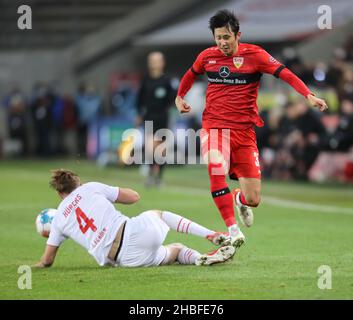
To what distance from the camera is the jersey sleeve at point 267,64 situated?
10164 millimetres

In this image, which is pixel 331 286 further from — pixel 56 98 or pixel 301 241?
pixel 56 98

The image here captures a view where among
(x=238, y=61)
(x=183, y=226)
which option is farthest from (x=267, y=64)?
(x=183, y=226)

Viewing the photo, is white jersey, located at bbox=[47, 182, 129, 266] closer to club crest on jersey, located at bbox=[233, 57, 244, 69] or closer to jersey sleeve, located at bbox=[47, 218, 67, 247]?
jersey sleeve, located at bbox=[47, 218, 67, 247]

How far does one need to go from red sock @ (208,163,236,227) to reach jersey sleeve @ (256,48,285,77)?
1.11 meters

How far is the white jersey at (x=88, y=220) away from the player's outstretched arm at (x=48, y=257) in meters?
0.18

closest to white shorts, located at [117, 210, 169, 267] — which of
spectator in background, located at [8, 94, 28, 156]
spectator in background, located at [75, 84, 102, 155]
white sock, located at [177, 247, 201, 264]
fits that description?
white sock, located at [177, 247, 201, 264]

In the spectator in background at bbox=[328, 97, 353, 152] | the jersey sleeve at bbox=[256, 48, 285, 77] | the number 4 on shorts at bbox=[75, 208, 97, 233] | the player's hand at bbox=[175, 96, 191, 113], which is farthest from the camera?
the spectator in background at bbox=[328, 97, 353, 152]

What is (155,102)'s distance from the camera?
19.4 m

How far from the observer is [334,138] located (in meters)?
20.0

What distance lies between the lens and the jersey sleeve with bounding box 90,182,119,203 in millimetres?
9156

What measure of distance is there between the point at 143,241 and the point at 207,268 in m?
0.72

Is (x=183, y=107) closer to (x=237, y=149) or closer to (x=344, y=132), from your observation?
(x=237, y=149)

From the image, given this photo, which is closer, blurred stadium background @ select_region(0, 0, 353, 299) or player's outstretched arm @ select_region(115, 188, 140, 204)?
player's outstretched arm @ select_region(115, 188, 140, 204)

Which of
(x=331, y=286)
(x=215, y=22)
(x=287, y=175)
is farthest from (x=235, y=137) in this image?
(x=287, y=175)
